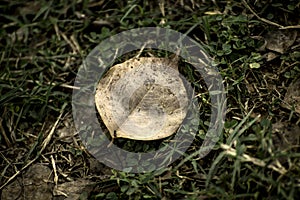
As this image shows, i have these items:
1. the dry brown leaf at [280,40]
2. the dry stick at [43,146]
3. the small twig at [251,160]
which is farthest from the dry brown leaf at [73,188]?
the dry brown leaf at [280,40]

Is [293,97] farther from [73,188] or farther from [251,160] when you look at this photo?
[73,188]

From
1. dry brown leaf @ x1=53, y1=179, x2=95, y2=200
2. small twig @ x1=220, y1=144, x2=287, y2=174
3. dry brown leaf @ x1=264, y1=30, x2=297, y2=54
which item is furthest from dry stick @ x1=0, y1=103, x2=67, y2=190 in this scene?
dry brown leaf @ x1=264, y1=30, x2=297, y2=54

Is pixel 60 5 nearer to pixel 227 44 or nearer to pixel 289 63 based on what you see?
pixel 227 44

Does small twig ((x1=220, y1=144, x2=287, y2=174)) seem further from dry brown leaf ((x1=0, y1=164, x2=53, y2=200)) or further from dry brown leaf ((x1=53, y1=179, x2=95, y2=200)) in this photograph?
dry brown leaf ((x1=0, y1=164, x2=53, y2=200))

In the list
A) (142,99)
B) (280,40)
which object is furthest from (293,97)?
(142,99)

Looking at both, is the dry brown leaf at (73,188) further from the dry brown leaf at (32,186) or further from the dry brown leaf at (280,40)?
the dry brown leaf at (280,40)

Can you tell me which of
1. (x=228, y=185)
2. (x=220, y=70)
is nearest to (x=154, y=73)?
(x=220, y=70)

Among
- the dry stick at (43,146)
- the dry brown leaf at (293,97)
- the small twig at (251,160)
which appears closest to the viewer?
the small twig at (251,160)
